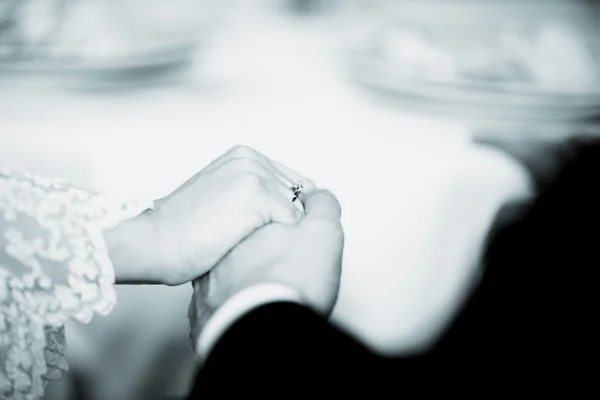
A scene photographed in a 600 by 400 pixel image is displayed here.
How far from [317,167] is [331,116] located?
61 millimetres

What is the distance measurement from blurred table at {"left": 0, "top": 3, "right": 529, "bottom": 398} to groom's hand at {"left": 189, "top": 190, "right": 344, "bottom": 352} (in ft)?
0.06

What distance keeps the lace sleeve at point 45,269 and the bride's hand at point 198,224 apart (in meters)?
0.02

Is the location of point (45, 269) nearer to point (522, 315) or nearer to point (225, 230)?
point (225, 230)

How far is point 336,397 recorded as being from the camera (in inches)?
15.8

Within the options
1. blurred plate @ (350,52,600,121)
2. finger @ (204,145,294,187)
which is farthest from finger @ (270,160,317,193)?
blurred plate @ (350,52,600,121)

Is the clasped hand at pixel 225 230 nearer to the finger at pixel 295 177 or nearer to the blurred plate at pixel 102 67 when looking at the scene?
the finger at pixel 295 177

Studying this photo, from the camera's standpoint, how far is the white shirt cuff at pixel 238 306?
476 millimetres

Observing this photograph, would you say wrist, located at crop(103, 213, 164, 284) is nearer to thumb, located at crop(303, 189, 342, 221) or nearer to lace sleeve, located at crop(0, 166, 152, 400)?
lace sleeve, located at crop(0, 166, 152, 400)

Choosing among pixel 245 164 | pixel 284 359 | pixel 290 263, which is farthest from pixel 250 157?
pixel 284 359

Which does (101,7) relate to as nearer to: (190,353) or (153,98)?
(153,98)

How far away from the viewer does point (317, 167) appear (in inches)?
23.5

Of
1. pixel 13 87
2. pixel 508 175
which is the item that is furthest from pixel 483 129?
pixel 13 87

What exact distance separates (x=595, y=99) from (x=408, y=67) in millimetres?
228

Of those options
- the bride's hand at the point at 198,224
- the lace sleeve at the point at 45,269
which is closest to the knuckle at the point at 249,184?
the bride's hand at the point at 198,224
